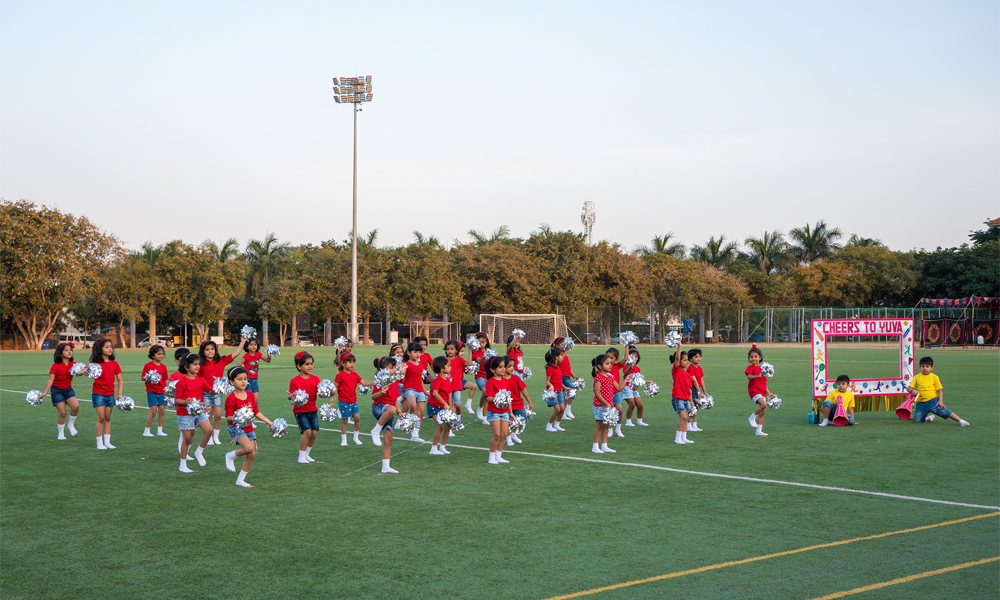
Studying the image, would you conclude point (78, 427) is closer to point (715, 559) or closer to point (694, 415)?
point (694, 415)

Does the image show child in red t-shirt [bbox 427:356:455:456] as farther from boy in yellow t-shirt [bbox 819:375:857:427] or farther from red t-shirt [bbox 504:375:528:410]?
boy in yellow t-shirt [bbox 819:375:857:427]

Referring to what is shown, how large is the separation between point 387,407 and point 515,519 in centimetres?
A: 302

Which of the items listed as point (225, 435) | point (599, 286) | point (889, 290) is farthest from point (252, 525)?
point (889, 290)

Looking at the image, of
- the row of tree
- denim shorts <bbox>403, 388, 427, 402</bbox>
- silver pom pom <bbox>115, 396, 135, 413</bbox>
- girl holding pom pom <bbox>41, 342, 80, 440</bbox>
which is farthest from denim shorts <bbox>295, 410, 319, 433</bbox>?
the row of tree

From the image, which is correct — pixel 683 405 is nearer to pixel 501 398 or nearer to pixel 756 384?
pixel 756 384

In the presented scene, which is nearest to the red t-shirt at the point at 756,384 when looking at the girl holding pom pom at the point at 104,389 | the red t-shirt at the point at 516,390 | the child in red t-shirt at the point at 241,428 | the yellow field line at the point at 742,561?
the red t-shirt at the point at 516,390

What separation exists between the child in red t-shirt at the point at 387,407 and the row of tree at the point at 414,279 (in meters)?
40.6

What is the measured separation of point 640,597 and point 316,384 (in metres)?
5.54

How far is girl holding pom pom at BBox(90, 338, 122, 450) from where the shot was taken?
34.0 feet

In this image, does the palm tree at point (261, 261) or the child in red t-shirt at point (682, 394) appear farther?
the palm tree at point (261, 261)

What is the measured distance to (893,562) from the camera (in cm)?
548

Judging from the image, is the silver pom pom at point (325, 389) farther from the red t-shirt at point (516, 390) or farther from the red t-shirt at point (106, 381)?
the red t-shirt at point (106, 381)

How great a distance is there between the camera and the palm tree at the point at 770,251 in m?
72.9

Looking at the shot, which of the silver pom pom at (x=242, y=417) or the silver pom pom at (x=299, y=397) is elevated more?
the silver pom pom at (x=299, y=397)
